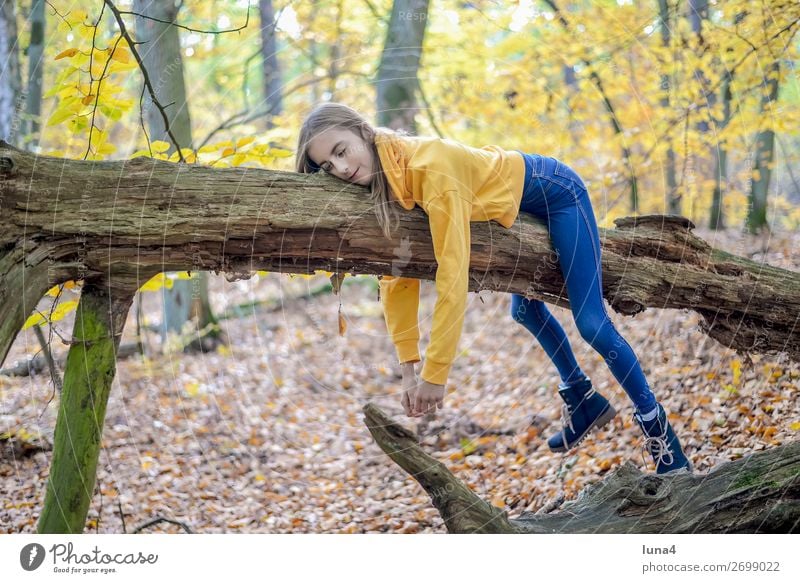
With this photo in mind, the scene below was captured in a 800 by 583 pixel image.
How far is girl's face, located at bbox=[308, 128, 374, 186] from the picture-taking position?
2277mm

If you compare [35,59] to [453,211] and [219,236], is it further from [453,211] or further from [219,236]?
[453,211]

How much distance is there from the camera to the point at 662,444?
262 cm

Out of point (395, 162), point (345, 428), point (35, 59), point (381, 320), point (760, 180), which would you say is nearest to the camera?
point (395, 162)

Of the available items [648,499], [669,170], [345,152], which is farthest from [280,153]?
[669,170]

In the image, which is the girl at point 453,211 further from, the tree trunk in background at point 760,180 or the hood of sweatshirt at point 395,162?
the tree trunk in background at point 760,180

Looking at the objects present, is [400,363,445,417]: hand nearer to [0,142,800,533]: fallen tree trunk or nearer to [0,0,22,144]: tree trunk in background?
[0,142,800,533]: fallen tree trunk

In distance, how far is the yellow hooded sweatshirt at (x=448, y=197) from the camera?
7.09 ft

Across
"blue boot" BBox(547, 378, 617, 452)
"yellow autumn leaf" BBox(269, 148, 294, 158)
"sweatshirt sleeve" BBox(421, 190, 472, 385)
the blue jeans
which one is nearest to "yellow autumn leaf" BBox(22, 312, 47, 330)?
"yellow autumn leaf" BBox(269, 148, 294, 158)

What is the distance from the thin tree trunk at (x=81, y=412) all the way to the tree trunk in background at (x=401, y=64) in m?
2.56

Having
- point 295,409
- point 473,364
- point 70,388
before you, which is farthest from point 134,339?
point 70,388

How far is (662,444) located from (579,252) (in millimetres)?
873

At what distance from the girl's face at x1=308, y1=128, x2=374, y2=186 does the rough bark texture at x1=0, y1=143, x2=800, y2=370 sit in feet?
0.17

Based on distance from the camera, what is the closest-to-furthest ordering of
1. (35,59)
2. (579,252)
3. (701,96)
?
(579,252) → (701,96) → (35,59)

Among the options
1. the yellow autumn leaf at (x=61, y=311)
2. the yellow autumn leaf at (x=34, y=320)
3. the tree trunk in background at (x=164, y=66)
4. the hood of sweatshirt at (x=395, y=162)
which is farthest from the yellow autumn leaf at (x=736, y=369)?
the tree trunk in background at (x=164, y=66)
